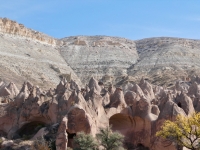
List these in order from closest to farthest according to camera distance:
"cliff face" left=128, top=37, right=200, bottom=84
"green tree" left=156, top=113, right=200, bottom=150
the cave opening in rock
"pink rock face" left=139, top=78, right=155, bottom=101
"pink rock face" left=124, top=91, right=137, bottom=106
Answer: "green tree" left=156, top=113, right=200, bottom=150 < the cave opening in rock < "pink rock face" left=124, top=91, right=137, bottom=106 < "pink rock face" left=139, top=78, right=155, bottom=101 < "cliff face" left=128, top=37, right=200, bottom=84

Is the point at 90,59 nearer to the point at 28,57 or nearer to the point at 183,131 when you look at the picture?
the point at 28,57

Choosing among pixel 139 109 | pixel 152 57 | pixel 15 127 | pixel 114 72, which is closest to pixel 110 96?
pixel 139 109

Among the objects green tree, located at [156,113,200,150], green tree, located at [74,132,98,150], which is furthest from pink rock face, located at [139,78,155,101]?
green tree, located at [74,132,98,150]

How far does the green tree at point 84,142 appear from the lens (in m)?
24.4

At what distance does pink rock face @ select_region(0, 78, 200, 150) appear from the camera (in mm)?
26938

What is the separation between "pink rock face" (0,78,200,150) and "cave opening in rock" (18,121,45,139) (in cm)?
8

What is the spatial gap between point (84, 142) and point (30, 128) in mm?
9110

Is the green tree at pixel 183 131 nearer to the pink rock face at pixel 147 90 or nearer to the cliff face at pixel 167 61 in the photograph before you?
the pink rock face at pixel 147 90

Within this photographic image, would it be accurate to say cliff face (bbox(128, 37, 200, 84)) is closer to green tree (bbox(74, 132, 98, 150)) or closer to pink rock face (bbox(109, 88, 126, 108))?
pink rock face (bbox(109, 88, 126, 108))

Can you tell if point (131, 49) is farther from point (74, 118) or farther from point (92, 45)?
point (74, 118)

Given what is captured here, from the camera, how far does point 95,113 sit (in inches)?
1126

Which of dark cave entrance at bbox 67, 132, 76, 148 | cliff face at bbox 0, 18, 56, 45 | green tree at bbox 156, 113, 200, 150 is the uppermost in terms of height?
cliff face at bbox 0, 18, 56, 45

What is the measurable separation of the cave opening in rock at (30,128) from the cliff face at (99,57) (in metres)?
59.9

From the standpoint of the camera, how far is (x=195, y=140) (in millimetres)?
26297
